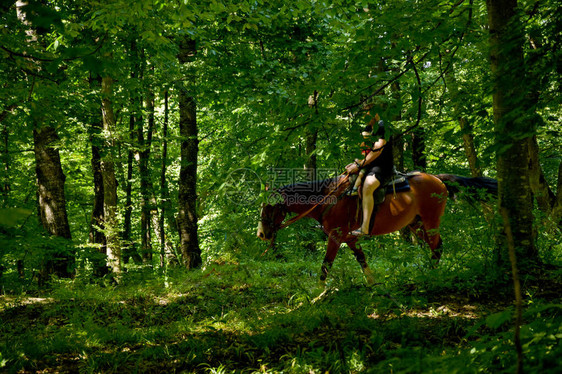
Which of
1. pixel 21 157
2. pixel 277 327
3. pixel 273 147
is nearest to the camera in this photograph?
pixel 277 327

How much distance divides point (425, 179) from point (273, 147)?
4.09 metres

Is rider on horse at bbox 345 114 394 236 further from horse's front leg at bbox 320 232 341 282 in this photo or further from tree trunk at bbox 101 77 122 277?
tree trunk at bbox 101 77 122 277

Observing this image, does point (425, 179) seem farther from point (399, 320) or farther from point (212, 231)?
point (212, 231)

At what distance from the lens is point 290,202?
6578 millimetres

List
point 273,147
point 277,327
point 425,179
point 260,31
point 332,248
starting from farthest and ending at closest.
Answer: point 260,31 < point 425,179 < point 332,248 < point 273,147 < point 277,327

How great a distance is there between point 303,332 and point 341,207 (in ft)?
10.5

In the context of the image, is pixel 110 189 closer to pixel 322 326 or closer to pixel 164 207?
pixel 164 207

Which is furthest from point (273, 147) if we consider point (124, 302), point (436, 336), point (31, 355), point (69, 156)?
point (69, 156)

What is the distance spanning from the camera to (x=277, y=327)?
4.11 metres

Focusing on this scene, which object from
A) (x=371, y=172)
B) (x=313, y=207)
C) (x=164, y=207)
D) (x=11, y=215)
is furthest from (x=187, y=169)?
(x=11, y=215)

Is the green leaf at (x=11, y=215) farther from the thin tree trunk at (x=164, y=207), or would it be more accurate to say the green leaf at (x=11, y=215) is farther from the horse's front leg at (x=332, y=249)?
the thin tree trunk at (x=164, y=207)

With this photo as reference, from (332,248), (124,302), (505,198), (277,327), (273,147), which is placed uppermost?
(273,147)

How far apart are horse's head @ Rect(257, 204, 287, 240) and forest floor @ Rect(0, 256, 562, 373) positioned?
1098 mm

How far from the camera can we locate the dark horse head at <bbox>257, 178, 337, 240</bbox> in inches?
250
